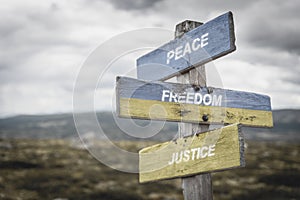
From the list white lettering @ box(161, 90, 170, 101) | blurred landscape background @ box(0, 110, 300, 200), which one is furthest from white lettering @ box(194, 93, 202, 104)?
blurred landscape background @ box(0, 110, 300, 200)

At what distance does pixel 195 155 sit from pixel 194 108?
0.45m

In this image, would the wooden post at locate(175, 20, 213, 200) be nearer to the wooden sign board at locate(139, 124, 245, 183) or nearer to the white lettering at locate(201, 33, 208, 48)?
the wooden sign board at locate(139, 124, 245, 183)

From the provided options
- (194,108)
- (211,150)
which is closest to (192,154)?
(211,150)

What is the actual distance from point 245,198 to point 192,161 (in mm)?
18611

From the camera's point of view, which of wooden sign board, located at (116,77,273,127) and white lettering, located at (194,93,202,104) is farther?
white lettering, located at (194,93,202,104)

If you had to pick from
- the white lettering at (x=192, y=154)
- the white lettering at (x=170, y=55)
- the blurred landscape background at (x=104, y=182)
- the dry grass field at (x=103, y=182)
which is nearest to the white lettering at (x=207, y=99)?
the white lettering at (x=192, y=154)

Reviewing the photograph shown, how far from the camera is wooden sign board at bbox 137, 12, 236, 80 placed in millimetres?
3881

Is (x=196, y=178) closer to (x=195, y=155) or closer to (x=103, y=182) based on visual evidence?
(x=195, y=155)

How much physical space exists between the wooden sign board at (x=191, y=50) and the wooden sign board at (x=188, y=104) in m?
0.34

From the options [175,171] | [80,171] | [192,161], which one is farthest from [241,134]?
[80,171]

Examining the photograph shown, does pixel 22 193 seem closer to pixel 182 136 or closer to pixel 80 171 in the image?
pixel 80 171

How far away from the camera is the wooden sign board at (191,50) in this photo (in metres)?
3.88

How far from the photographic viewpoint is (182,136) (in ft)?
13.9

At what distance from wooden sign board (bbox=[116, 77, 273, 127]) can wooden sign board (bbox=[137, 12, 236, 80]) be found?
343 millimetres
